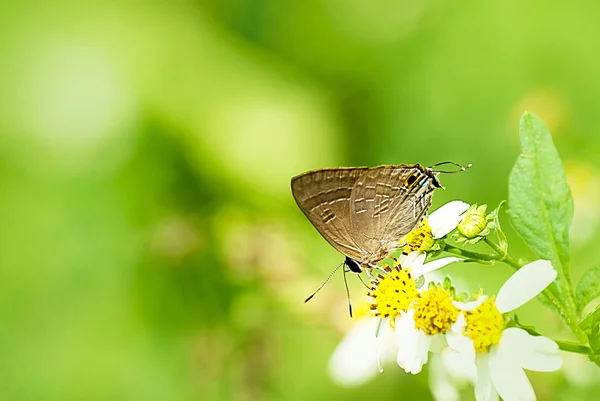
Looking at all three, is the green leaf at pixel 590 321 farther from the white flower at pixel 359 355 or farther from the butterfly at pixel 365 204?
the white flower at pixel 359 355

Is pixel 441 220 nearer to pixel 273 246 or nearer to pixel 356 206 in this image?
pixel 356 206

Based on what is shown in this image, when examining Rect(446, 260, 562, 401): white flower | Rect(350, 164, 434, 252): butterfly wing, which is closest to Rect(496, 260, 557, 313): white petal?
Rect(446, 260, 562, 401): white flower

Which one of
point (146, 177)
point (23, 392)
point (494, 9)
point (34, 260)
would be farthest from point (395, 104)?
point (23, 392)

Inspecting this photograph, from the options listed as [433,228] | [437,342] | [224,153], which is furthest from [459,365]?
[224,153]

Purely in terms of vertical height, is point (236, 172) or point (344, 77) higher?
point (344, 77)

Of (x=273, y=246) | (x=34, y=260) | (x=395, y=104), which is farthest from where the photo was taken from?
(x=395, y=104)
